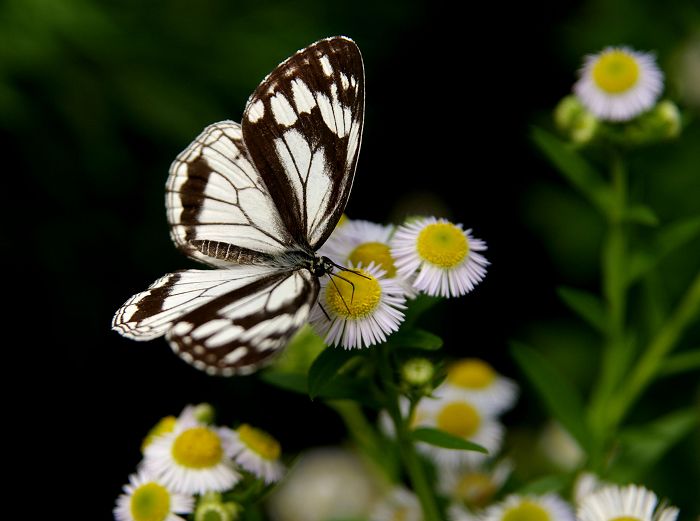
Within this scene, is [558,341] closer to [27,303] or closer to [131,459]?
[131,459]

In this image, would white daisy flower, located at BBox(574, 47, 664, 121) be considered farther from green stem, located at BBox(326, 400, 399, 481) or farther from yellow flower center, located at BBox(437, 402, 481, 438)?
green stem, located at BBox(326, 400, 399, 481)

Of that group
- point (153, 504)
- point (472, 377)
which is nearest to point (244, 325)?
point (153, 504)

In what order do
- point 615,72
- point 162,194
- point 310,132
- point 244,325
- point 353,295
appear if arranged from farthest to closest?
1. point 162,194
2. point 615,72
3. point 310,132
4. point 353,295
5. point 244,325

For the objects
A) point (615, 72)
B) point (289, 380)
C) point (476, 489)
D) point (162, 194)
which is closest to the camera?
point (289, 380)

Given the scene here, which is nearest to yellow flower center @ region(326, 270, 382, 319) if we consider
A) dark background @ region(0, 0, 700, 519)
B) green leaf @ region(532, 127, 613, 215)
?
green leaf @ region(532, 127, 613, 215)

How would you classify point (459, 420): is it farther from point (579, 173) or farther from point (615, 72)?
point (615, 72)
